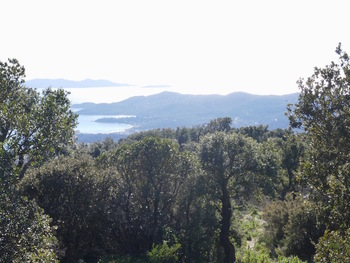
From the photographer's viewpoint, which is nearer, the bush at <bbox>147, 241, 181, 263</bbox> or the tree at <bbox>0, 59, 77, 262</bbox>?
the tree at <bbox>0, 59, 77, 262</bbox>

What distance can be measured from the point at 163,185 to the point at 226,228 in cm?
398

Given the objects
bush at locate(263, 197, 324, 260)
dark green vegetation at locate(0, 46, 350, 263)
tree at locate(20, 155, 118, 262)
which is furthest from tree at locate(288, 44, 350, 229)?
tree at locate(20, 155, 118, 262)

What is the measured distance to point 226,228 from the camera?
17.1m

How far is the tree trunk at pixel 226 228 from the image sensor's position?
1667cm

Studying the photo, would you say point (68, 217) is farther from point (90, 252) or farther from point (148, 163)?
point (148, 163)

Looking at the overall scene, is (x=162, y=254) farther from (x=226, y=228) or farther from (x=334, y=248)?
(x=334, y=248)

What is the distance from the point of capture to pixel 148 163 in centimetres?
1691

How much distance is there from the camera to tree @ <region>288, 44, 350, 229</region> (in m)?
7.73

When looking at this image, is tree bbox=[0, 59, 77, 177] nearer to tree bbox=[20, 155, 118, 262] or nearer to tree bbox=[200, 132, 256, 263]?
tree bbox=[20, 155, 118, 262]

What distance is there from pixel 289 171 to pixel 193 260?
53.6 feet

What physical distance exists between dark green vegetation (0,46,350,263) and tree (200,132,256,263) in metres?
0.05

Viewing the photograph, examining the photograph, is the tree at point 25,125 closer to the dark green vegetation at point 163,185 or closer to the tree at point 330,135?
the dark green vegetation at point 163,185

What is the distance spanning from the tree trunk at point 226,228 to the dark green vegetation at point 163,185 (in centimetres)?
5

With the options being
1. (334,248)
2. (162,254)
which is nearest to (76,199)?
(162,254)
